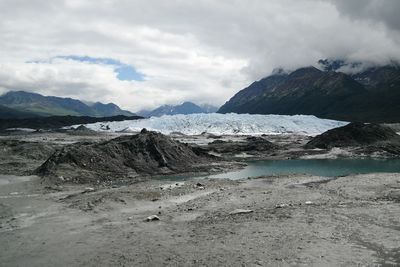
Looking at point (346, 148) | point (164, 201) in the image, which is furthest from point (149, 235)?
point (346, 148)

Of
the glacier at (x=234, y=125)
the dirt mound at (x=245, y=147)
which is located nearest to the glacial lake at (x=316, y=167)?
the dirt mound at (x=245, y=147)

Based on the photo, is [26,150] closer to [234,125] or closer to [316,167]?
[316,167]

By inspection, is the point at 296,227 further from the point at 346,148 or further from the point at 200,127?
the point at 200,127

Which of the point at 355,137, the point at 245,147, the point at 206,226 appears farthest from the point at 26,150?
the point at 355,137

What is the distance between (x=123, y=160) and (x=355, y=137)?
5091 cm

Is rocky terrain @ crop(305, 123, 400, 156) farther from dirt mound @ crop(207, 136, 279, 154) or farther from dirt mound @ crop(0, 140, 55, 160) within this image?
dirt mound @ crop(0, 140, 55, 160)

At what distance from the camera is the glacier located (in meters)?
132

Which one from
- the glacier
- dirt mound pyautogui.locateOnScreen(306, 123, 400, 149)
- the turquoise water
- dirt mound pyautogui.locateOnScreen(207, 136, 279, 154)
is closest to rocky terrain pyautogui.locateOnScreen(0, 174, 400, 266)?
the turquoise water

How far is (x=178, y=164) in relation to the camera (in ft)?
166

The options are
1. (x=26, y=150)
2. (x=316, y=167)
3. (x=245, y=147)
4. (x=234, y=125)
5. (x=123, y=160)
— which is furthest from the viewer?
(x=234, y=125)

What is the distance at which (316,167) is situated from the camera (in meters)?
56.2

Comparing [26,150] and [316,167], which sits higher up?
[26,150]

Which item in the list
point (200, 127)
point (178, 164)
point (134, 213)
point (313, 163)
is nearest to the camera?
point (134, 213)

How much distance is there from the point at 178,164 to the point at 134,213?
2652 cm
